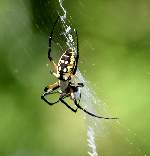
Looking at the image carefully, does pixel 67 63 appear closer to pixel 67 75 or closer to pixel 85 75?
pixel 67 75

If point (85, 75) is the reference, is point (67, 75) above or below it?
below

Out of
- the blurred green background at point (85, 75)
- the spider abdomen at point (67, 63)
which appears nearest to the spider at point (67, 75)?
the spider abdomen at point (67, 63)

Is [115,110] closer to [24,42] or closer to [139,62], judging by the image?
[139,62]

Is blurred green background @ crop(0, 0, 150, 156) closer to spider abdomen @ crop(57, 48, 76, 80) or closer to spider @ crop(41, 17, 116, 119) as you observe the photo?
spider @ crop(41, 17, 116, 119)

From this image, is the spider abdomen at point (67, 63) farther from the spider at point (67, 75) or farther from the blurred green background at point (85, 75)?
the blurred green background at point (85, 75)

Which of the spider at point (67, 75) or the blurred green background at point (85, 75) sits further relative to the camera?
the blurred green background at point (85, 75)

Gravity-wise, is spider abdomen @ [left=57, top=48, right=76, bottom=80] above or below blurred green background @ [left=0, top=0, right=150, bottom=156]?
below

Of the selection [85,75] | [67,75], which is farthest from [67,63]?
[85,75]

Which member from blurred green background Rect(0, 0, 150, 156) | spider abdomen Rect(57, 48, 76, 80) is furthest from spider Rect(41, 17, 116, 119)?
blurred green background Rect(0, 0, 150, 156)
